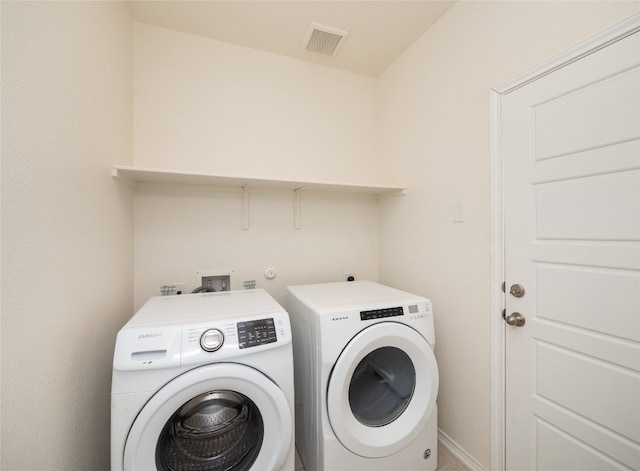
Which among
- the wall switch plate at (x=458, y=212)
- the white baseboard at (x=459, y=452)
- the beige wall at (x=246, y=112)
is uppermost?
the beige wall at (x=246, y=112)

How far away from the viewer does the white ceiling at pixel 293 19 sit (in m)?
1.64

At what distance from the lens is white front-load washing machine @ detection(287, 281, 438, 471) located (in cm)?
125

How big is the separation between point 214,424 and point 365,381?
778 mm

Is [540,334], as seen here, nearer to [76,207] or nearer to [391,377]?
[391,377]

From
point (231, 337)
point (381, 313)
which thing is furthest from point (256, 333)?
A: point (381, 313)

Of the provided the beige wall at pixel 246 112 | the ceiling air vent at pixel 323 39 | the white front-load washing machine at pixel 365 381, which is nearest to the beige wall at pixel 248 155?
the beige wall at pixel 246 112

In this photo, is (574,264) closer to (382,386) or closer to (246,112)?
(382,386)

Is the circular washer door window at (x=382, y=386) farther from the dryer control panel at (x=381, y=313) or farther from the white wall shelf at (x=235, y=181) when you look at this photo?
the white wall shelf at (x=235, y=181)

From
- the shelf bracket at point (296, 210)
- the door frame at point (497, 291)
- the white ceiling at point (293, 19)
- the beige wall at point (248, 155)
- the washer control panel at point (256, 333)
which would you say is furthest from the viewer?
the shelf bracket at point (296, 210)

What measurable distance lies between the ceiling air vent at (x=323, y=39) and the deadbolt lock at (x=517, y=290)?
191 cm

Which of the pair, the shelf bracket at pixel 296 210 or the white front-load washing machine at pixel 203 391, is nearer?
the white front-load washing machine at pixel 203 391

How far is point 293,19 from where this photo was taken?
1.76 meters

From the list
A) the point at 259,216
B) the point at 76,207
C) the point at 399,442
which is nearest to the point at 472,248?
the point at 399,442

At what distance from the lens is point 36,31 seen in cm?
82
